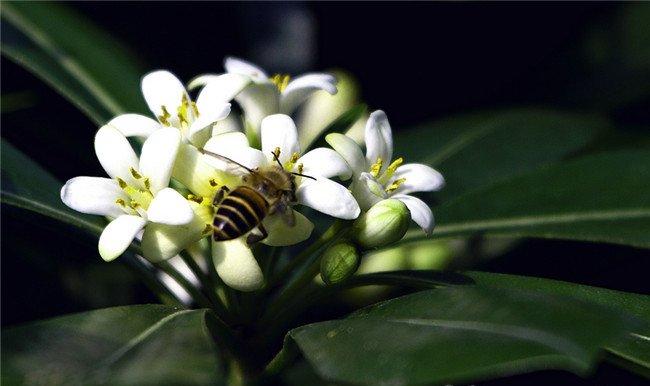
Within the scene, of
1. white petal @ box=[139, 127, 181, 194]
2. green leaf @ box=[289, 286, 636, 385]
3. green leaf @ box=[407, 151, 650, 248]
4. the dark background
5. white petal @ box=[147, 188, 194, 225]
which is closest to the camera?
green leaf @ box=[289, 286, 636, 385]

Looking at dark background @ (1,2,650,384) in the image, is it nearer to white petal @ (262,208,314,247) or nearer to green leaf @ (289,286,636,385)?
white petal @ (262,208,314,247)

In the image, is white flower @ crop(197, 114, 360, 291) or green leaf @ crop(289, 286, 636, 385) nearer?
green leaf @ crop(289, 286, 636, 385)

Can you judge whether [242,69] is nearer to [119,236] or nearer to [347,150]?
[347,150]

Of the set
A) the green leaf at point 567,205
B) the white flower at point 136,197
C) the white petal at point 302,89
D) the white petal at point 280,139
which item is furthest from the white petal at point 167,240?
the green leaf at point 567,205

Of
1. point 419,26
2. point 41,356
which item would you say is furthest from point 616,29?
point 41,356

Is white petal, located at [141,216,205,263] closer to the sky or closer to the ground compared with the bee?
closer to the ground

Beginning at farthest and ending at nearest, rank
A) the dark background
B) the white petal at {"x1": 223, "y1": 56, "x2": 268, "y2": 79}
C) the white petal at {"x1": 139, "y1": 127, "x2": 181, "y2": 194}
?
the dark background
the white petal at {"x1": 223, "y1": 56, "x2": 268, "y2": 79}
the white petal at {"x1": 139, "y1": 127, "x2": 181, "y2": 194}

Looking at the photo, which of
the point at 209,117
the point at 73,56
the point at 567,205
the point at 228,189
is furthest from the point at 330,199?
the point at 73,56

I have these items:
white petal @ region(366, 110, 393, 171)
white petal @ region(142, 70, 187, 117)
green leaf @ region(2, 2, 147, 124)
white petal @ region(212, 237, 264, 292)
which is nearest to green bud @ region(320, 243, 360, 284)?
white petal @ region(212, 237, 264, 292)
